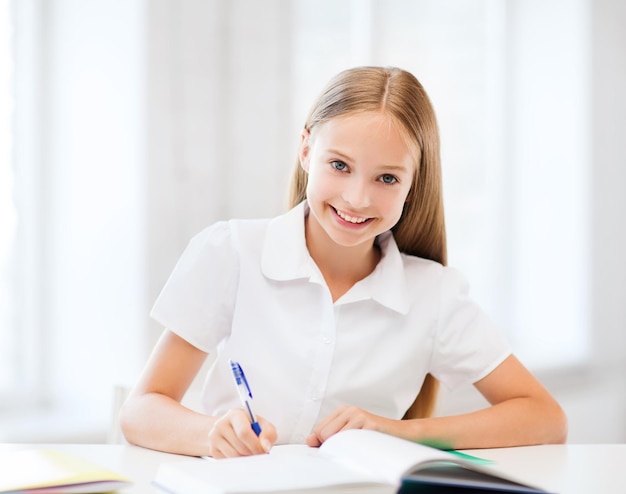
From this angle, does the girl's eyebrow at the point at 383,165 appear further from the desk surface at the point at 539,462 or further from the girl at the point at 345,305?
the desk surface at the point at 539,462

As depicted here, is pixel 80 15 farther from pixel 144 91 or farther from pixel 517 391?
pixel 517 391

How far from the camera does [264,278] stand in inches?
58.1

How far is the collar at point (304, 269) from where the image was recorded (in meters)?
1.46

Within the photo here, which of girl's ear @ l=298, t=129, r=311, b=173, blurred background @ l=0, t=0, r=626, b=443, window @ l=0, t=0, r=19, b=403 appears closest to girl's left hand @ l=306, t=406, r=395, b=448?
girl's ear @ l=298, t=129, r=311, b=173

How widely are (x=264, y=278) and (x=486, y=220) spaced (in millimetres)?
2249

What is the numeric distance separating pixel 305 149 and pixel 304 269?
0.68 ft

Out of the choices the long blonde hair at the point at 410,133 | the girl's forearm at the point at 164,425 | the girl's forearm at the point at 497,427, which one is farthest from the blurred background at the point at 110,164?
the girl's forearm at the point at 497,427

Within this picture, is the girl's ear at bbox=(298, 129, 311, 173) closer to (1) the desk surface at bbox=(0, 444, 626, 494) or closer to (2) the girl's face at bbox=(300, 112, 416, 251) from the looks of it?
(2) the girl's face at bbox=(300, 112, 416, 251)

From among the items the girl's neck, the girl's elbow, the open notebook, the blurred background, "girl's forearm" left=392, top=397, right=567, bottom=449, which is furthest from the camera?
the blurred background

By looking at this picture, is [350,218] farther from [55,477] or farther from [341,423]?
[55,477]

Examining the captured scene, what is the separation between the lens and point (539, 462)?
1.20 m

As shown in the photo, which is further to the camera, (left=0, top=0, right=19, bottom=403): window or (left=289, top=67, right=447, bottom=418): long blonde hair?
(left=0, top=0, right=19, bottom=403): window

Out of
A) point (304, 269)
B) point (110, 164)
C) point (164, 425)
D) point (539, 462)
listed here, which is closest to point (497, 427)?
point (539, 462)

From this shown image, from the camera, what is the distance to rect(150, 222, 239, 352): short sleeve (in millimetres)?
1433
